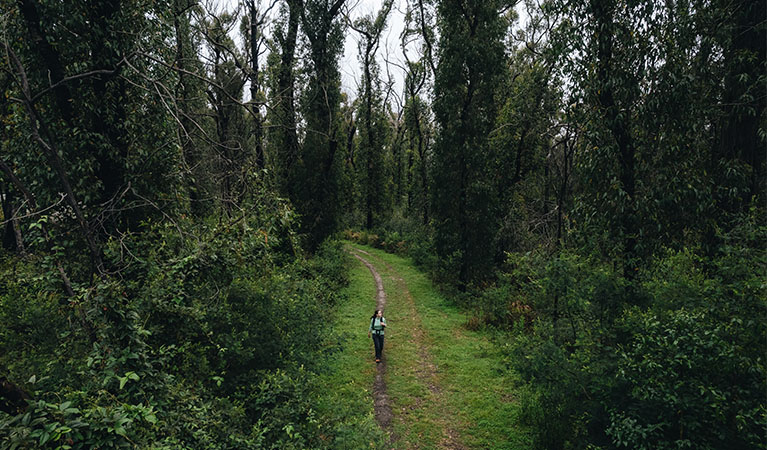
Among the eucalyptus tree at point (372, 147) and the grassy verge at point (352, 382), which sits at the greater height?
the eucalyptus tree at point (372, 147)

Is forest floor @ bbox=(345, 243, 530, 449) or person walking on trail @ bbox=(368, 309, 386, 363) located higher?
person walking on trail @ bbox=(368, 309, 386, 363)

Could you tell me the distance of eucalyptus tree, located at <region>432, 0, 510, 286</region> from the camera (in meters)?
14.8

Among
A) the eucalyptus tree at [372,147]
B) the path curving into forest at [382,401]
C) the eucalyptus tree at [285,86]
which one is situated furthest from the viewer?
the eucalyptus tree at [372,147]

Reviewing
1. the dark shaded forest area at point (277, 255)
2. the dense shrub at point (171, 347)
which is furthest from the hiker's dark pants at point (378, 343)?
the dense shrub at point (171, 347)

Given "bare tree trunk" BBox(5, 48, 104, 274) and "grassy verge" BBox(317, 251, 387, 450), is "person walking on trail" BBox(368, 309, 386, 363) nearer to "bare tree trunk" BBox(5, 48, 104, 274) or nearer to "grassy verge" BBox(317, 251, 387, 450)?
"grassy verge" BBox(317, 251, 387, 450)

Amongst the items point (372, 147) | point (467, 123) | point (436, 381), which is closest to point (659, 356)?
point (436, 381)

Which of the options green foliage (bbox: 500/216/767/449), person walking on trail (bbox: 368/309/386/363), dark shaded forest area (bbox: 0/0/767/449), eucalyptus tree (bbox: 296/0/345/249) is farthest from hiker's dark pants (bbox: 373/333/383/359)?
eucalyptus tree (bbox: 296/0/345/249)

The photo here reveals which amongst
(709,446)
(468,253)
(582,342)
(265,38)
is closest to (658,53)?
(582,342)

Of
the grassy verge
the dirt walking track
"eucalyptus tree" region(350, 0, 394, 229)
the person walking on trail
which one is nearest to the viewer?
the grassy verge

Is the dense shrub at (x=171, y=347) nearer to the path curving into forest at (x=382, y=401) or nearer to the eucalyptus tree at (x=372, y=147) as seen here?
the path curving into forest at (x=382, y=401)

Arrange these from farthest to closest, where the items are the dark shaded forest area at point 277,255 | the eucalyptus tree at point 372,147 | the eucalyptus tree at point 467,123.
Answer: the eucalyptus tree at point 372,147 → the eucalyptus tree at point 467,123 → the dark shaded forest area at point 277,255

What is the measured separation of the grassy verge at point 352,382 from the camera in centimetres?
602

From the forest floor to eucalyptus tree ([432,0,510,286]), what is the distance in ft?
10.7

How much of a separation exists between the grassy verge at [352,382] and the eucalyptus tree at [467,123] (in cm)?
519
